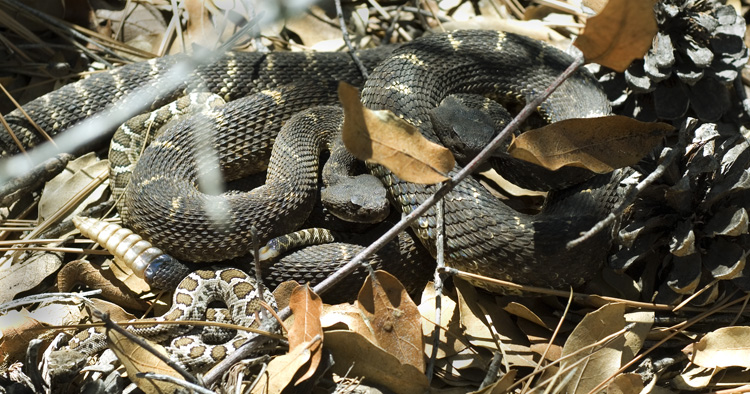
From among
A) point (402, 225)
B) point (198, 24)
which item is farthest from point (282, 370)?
point (198, 24)

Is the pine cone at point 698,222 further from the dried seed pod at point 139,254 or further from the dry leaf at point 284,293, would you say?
the dried seed pod at point 139,254

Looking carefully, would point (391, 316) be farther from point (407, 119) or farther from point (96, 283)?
point (96, 283)

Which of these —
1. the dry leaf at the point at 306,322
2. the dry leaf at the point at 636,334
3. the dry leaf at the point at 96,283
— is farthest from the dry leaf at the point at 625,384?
the dry leaf at the point at 96,283

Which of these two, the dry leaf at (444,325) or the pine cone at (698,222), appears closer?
the pine cone at (698,222)

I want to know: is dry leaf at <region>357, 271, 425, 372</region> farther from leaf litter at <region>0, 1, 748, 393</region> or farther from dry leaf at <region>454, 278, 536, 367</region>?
dry leaf at <region>454, 278, 536, 367</region>

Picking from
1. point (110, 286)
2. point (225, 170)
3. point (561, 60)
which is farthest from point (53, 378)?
point (561, 60)

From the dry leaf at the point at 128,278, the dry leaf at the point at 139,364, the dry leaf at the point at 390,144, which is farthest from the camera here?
the dry leaf at the point at 128,278

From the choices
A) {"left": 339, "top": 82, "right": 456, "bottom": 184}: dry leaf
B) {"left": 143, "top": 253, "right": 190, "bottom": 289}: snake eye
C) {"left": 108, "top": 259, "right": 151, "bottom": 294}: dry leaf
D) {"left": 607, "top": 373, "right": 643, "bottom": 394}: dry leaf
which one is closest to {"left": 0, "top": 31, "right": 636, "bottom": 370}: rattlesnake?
{"left": 143, "top": 253, "right": 190, "bottom": 289}: snake eye

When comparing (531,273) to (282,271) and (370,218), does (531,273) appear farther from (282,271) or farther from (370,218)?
(282,271)
